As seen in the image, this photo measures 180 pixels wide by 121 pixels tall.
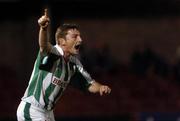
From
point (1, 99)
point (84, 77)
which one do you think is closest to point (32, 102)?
point (84, 77)

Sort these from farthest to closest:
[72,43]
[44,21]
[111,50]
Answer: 1. [111,50]
2. [72,43]
3. [44,21]

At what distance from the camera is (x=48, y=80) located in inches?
232

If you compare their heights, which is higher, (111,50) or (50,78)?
(50,78)

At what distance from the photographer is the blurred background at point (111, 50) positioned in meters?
13.2

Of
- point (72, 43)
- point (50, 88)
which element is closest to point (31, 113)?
point (50, 88)

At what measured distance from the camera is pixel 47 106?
5.96 m

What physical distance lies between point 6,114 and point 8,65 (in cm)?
250

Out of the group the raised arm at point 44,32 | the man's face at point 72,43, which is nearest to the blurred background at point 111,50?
the man's face at point 72,43

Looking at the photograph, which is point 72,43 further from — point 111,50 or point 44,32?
point 111,50

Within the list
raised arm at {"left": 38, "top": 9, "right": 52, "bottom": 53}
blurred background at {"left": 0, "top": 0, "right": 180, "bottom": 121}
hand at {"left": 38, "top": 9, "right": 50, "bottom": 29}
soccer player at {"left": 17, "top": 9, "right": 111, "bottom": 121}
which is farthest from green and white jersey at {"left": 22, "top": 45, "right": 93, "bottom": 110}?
blurred background at {"left": 0, "top": 0, "right": 180, "bottom": 121}

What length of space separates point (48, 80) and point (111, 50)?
8.95 metres

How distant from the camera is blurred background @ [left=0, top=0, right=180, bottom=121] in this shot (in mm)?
13242

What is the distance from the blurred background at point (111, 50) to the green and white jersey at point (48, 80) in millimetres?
6784

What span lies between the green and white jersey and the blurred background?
678cm
